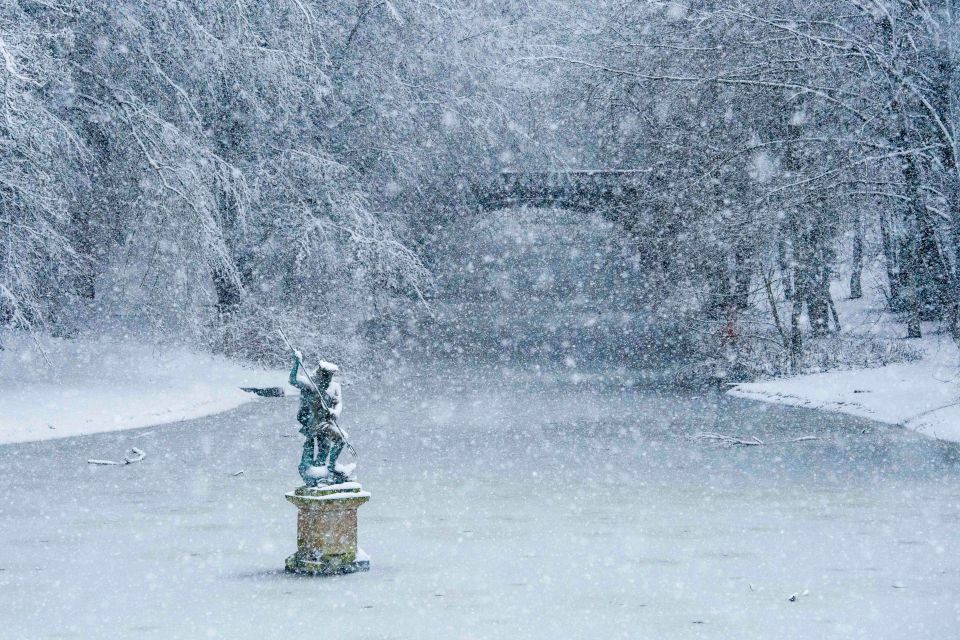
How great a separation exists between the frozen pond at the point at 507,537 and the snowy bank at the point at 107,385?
3.83 feet

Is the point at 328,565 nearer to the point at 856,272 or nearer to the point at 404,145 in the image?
the point at 404,145

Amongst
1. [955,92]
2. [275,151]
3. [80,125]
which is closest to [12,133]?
[80,125]

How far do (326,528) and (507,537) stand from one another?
207 cm

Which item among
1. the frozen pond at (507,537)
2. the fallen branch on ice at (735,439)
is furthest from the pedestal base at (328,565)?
the fallen branch on ice at (735,439)

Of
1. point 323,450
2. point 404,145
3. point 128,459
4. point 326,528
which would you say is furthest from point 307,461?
point 404,145

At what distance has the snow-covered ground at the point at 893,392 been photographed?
60.2 ft

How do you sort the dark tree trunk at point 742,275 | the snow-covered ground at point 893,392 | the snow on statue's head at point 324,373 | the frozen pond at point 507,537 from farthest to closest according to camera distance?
the dark tree trunk at point 742,275 < the snow-covered ground at point 893,392 < the snow on statue's head at point 324,373 < the frozen pond at point 507,537

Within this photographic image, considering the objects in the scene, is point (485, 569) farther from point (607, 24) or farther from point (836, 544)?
point (607, 24)

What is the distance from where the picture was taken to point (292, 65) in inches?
957

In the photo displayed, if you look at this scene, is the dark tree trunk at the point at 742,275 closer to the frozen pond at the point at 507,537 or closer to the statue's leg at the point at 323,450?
the frozen pond at the point at 507,537

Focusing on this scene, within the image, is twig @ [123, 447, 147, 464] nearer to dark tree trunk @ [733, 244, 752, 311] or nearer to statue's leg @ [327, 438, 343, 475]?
statue's leg @ [327, 438, 343, 475]

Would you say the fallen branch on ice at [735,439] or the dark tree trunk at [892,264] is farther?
the dark tree trunk at [892,264]

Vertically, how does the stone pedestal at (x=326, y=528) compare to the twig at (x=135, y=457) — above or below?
above

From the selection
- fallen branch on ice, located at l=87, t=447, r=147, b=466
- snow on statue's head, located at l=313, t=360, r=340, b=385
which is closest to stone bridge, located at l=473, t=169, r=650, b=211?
fallen branch on ice, located at l=87, t=447, r=147, b=466
